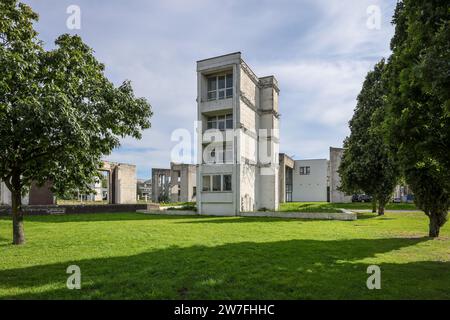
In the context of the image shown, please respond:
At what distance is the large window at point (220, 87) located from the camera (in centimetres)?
2950

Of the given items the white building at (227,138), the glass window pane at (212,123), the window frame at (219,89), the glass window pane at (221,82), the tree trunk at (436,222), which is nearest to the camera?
the tree trunk at (436,222)

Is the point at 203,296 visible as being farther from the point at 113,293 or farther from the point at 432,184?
the point at 432,184

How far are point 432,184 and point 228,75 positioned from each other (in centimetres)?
1983

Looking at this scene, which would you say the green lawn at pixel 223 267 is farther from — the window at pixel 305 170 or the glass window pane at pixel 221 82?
the window at pixel 305 170

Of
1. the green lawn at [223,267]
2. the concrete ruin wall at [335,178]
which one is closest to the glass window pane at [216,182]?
the green lawn at [223,267]

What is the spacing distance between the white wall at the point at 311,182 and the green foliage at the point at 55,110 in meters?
52.8

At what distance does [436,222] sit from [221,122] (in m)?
19.0

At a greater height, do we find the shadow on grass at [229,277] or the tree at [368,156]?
the tree at [368,156]

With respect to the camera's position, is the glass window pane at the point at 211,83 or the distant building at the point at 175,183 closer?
the glass window pane at the point at 211,83

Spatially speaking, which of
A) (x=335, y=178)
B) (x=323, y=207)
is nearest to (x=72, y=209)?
(x=323, y=207)

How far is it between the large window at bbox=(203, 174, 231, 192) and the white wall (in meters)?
37.1

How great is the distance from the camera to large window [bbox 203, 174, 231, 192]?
93.5 ft

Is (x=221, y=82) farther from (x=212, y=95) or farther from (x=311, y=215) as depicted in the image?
(x=311, y=215)
